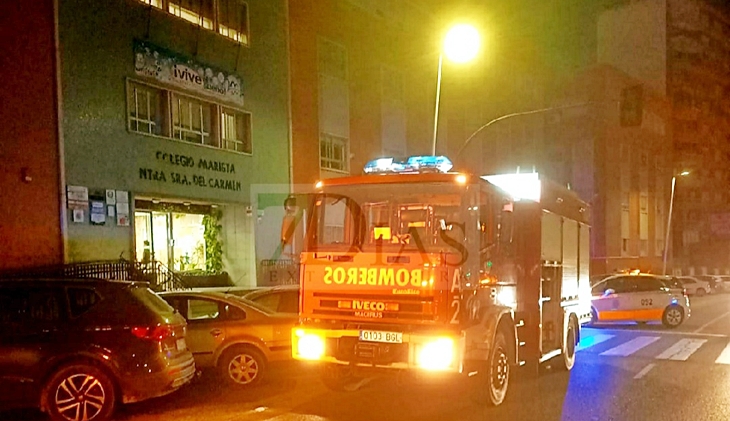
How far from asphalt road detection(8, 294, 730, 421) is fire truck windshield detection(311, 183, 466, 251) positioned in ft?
6.60

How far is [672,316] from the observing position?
58.9ft

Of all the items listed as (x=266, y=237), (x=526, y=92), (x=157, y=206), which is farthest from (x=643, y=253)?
(x=157, y=206)

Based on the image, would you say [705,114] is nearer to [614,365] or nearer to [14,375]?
[614,365]

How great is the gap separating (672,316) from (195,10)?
1603 cm

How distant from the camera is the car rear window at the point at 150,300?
7801mm

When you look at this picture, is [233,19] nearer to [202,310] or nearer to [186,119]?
[186,119]

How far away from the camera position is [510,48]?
136 feet

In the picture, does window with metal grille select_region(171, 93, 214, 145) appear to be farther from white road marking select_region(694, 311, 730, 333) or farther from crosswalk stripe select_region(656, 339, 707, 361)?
white road marking select_region(694, 311, 730, 333)

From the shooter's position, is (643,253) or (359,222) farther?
(643,253)

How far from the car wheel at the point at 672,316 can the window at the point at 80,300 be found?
15.2 meters

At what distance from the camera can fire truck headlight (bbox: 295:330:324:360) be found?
7.82m

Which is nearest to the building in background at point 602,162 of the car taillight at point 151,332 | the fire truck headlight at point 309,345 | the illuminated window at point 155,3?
the illuminated window at point 155,3

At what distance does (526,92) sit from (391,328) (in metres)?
38.0

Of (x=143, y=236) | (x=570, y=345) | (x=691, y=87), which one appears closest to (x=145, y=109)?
(x=143, y=236)
